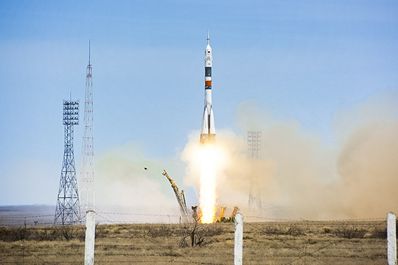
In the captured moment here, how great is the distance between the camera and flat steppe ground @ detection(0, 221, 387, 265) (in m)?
31.6

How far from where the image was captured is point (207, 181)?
7388 cm

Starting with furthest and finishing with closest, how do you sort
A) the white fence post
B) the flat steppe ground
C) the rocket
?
1. the rocket
2. the flat steppe ground
3. the white fence post

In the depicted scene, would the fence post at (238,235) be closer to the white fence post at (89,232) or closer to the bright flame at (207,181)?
the white fence post at (89,232)

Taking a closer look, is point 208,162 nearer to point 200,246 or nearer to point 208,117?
point 208,117

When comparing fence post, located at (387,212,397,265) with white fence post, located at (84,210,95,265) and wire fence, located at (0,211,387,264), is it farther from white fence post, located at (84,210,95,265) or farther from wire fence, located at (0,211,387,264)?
wire fence, located at (0,211,387,264)

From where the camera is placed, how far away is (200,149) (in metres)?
74.4

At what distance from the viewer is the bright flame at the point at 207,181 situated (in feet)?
242

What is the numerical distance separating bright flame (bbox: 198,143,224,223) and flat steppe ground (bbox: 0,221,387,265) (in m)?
21.1

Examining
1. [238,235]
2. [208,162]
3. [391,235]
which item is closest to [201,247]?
[391,235]

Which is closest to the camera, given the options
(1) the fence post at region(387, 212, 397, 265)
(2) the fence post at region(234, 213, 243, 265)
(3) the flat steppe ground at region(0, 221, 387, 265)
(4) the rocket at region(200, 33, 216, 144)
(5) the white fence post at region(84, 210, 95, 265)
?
(5) the white fence post at region(84, 210, 95, 265)

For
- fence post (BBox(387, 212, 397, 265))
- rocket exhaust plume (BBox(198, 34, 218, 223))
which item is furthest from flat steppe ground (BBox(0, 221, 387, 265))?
rocket exhaust plume (BBox(198, 34, 218, 223))

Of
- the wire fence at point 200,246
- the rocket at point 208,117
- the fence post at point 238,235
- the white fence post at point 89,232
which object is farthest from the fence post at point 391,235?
the rocket at point 208,117

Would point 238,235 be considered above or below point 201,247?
above

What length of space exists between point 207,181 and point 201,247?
119ft
